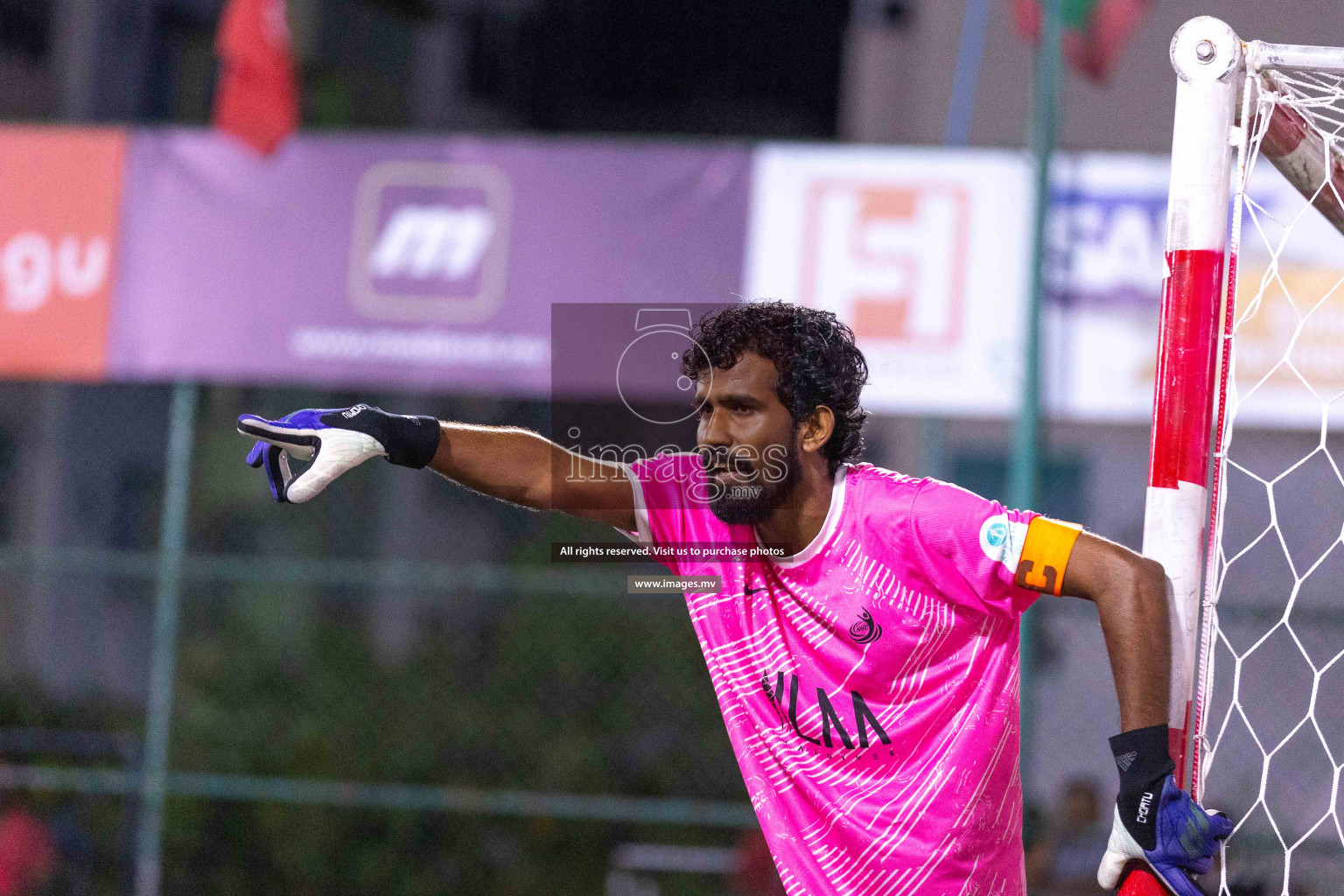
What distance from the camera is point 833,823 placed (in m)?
2.69

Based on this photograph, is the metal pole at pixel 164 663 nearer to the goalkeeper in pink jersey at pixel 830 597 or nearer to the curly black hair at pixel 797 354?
the goalkeeper in pink jersey at pixel 830 597

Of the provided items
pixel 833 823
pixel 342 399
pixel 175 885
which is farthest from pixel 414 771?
pixel 833 823

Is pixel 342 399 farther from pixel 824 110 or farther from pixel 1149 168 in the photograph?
pixel 824 110

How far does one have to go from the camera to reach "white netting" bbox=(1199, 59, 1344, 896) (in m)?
5.44

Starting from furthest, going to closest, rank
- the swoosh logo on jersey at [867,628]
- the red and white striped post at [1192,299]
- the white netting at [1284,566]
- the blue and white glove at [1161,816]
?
1. the white netting at [1284,566]
2. the swoosh logo on jersey at [867,628]
3. the red and white striped post at [1192,299]
4. the blue and white glove at [1161,816]

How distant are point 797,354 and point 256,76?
4.51 meters

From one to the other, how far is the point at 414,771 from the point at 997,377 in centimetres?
A: 418

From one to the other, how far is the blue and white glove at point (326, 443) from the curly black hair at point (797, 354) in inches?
23.1

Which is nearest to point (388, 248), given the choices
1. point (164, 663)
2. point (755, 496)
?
point (164, 663)

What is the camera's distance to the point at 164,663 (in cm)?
629

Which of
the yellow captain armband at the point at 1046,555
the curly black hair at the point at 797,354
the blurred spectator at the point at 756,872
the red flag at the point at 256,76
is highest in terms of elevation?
the red flag at the point at 256,76

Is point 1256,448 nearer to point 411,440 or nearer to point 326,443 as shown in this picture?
point 411,440

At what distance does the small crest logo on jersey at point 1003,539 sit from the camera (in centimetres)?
244

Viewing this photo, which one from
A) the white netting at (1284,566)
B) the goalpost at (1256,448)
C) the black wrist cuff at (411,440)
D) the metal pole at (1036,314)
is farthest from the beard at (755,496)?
the metal pole at (1036,314)
